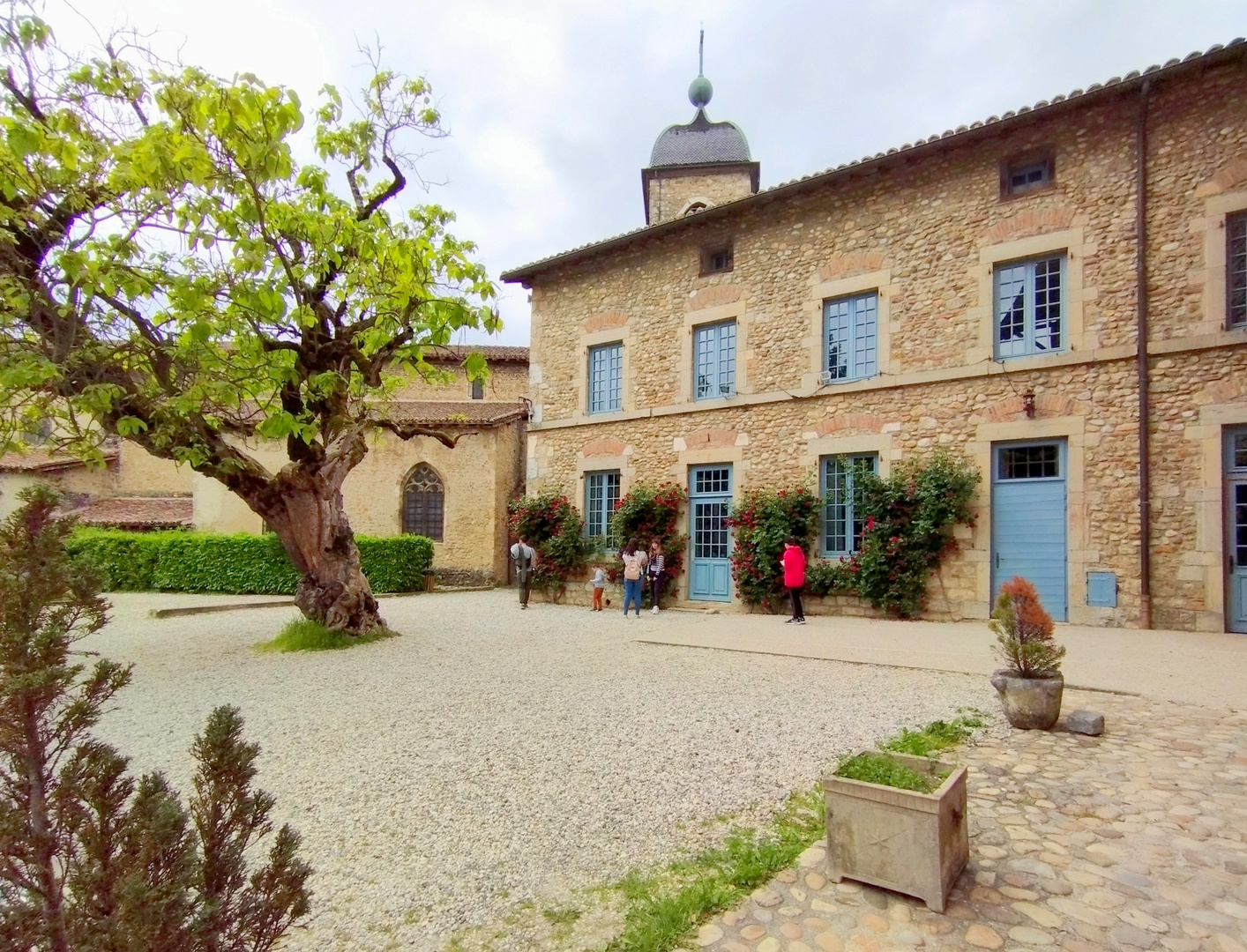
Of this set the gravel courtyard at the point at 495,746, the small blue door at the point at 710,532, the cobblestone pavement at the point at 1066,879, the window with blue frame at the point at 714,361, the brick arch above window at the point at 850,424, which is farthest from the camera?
the window with blue frame at the point at 714,361

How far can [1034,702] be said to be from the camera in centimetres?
498

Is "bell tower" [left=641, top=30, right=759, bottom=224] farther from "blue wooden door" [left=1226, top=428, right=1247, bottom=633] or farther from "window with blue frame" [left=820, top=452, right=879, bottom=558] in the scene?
"blue wooden door" [left=1226, top=428, right=1247, bottom=633]

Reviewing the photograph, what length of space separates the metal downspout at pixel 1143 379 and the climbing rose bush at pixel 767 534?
14.7 feet

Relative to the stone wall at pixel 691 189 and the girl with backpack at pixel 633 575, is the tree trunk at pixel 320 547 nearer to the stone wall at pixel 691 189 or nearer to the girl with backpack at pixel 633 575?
the girl with backpack at pixel 633 575

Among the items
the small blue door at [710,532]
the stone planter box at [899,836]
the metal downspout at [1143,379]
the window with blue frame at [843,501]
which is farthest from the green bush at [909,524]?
the stone planter box at [899,836]

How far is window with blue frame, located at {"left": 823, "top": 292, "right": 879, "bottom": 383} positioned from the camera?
12.2m

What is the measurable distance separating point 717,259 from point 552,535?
21.7 ft

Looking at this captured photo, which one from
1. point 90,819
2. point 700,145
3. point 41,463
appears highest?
point 700,145

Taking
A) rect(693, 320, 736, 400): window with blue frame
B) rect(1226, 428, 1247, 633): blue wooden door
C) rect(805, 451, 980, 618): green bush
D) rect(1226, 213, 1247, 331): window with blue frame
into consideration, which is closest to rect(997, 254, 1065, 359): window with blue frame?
rect(1226, 213, 1247, 331): window with blue frame

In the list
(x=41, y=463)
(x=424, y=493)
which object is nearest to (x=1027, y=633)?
(x=424, y=493)

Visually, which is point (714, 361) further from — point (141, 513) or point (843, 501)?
point (141, 513)

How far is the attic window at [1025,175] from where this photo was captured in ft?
35.6

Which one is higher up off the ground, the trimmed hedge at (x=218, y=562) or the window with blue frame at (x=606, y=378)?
the window with blue frame at (x=606, y=378)

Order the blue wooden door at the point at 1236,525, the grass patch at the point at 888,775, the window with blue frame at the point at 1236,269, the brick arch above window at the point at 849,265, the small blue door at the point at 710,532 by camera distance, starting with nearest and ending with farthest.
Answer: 1. the grass patch at the point at 888,775
2. the blue wooden door at the point at 1236,525
3. the window with blue frame at the point at 1236,269
4. the brick arch above window at the point at 849,265
5. the small blue door at the point at 710,532
